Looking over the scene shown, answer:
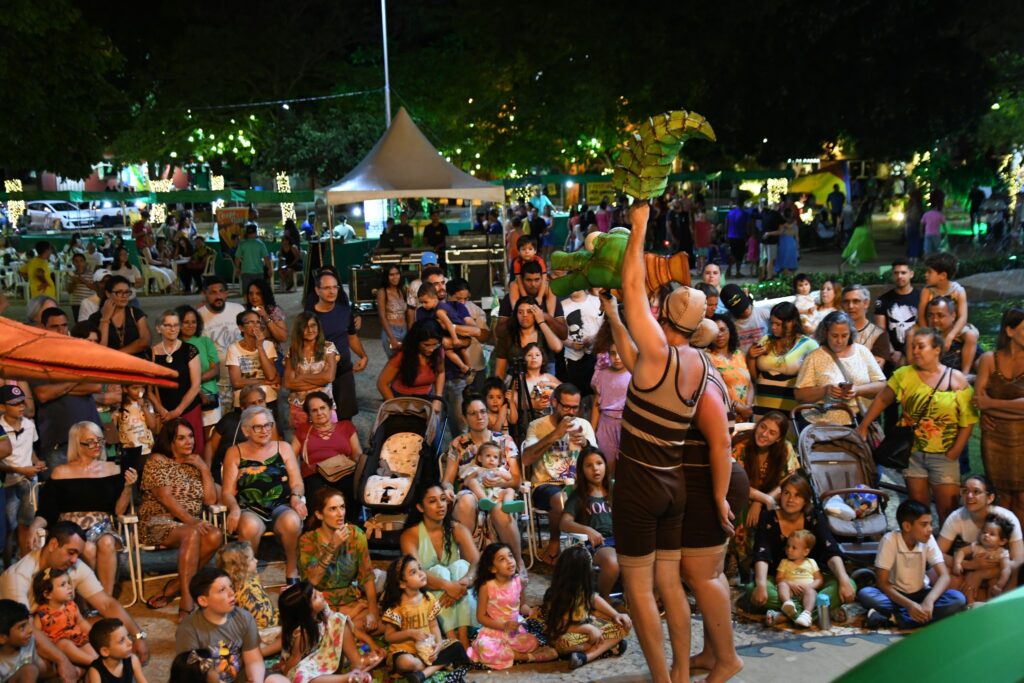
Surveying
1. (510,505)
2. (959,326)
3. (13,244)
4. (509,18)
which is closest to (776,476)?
(510,505)

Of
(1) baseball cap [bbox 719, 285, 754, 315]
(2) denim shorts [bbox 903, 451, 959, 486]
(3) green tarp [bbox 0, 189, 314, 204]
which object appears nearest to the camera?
(2) denim shorts [bbox 903, 451, 959, 486]

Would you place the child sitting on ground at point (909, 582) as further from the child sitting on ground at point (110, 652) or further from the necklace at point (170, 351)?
the necklace at point (170, 351)

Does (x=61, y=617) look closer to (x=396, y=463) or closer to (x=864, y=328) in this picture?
(x=396, y=463)

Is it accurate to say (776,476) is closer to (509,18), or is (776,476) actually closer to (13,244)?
(509,18)

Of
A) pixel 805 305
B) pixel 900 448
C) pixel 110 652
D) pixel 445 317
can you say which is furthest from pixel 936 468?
pixel 110 652

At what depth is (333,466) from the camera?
26.6 feet

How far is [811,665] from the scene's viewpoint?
5.93 m

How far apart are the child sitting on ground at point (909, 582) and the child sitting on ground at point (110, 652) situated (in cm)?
395

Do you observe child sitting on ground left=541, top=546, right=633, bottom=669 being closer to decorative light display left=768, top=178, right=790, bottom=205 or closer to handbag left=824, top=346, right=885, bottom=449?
handbag left=824, top=346, right=885, bottom=449

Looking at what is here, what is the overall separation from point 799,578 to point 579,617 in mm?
1369

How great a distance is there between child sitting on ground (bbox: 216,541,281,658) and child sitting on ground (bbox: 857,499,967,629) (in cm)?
331

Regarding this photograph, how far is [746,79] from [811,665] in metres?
22.7

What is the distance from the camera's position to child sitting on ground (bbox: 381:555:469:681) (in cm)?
623

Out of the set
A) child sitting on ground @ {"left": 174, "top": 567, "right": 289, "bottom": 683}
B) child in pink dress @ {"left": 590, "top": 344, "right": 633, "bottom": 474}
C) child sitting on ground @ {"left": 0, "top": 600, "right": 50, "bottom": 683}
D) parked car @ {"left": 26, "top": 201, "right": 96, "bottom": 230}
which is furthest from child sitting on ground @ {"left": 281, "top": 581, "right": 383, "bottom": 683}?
parked car @ {"left": 26, "top": 201, "right": 96, "bottom": 230}
